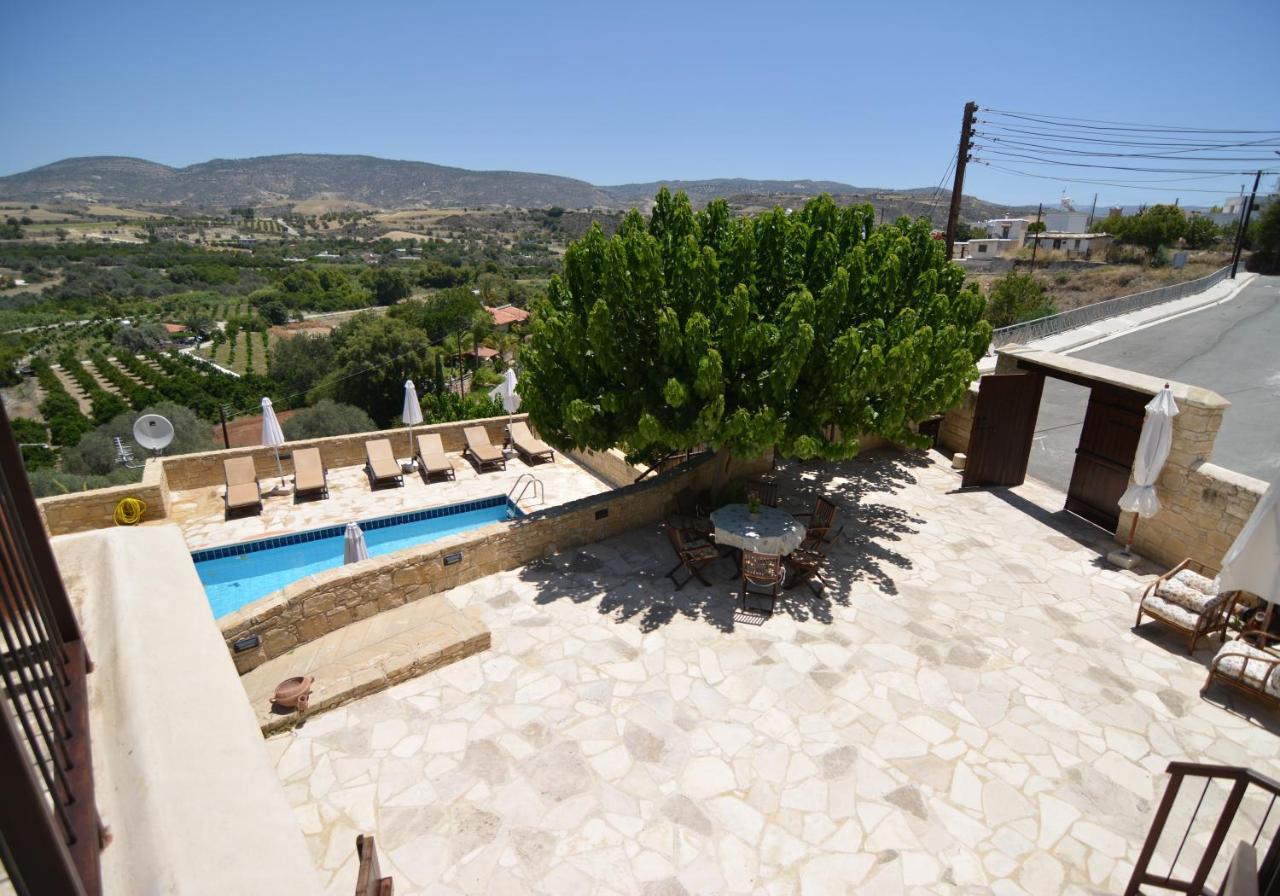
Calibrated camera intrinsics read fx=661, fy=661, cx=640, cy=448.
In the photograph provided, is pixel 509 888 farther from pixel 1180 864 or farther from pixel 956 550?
pixel 956 550

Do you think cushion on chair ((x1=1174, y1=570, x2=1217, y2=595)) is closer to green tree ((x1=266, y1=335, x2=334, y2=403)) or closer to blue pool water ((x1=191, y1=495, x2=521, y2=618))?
blue pool water ((x1=191, y1=495, x2=521, y2=618))

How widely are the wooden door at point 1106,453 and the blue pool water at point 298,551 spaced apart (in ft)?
38.3

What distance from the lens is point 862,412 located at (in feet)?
30.2

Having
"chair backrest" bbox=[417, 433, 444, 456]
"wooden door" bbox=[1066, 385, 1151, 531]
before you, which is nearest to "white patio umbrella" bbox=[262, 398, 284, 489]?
"chair backrest" bbox=[417, 433, 444, 456]

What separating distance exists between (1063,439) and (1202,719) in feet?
32.8

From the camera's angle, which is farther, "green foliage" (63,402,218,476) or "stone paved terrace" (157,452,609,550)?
"green foliage" (63,402,218,476)

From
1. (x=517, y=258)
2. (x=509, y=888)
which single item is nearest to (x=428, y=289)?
(x=517, y=258)

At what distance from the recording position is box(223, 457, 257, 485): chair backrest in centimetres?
1567

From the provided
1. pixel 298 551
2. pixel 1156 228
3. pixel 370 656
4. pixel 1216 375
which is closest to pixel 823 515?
pixel 370 656

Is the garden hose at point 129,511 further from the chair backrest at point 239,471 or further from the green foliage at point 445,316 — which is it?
the green foliage at point 445,316

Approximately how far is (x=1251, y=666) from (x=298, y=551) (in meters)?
15.8

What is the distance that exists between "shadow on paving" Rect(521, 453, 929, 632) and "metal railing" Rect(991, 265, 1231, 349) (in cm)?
1154

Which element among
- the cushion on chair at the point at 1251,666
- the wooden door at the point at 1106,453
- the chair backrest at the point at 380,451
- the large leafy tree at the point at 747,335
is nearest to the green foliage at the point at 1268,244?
the wooden door at the point at 1106,453

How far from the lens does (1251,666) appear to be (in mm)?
7066
